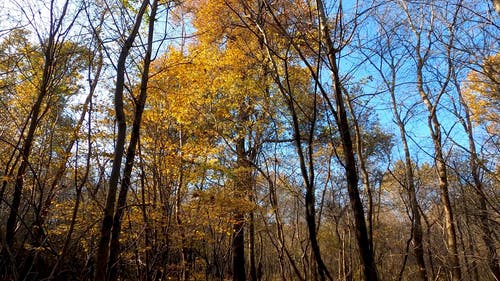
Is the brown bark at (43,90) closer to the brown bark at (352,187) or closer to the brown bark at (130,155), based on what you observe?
the brown bark at (130,155)

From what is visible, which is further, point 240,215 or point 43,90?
point 240,215

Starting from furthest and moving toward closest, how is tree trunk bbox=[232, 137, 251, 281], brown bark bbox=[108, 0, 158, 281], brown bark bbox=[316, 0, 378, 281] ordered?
tree trunk bbox=[232, 137, 251, 281], brown bark bbox=[108, 0, 158, 281], brown bark bbox=[316, 0, 378, 281]

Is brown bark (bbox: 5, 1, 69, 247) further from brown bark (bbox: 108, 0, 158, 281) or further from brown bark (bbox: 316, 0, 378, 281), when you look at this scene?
brown bark (bbox: 316, 0, 378, 281)

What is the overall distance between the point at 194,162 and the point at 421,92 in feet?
22.9

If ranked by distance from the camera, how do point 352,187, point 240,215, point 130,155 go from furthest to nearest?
point 240,215
point 130,155
point 352,187

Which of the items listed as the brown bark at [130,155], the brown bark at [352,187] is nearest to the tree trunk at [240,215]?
the brown bark at [130,155]

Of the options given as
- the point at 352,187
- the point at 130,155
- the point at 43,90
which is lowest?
the point at 352,187

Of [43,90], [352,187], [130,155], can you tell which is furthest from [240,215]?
[43,90]

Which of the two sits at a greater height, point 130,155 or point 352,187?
point 130,155

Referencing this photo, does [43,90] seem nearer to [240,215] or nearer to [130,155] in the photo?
[130,155]

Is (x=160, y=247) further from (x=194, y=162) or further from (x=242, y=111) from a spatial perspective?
(x=242, y=111)

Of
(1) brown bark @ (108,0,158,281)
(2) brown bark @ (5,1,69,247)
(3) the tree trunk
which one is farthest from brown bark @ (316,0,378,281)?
(3) the tree trunk

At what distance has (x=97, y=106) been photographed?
727 centimetres

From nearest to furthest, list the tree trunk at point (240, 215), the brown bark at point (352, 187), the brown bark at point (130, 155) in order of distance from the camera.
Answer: the brown bark at point (352, 187)
the brown bark at point (130, 155)
the tree trunk at point (240, 215)
